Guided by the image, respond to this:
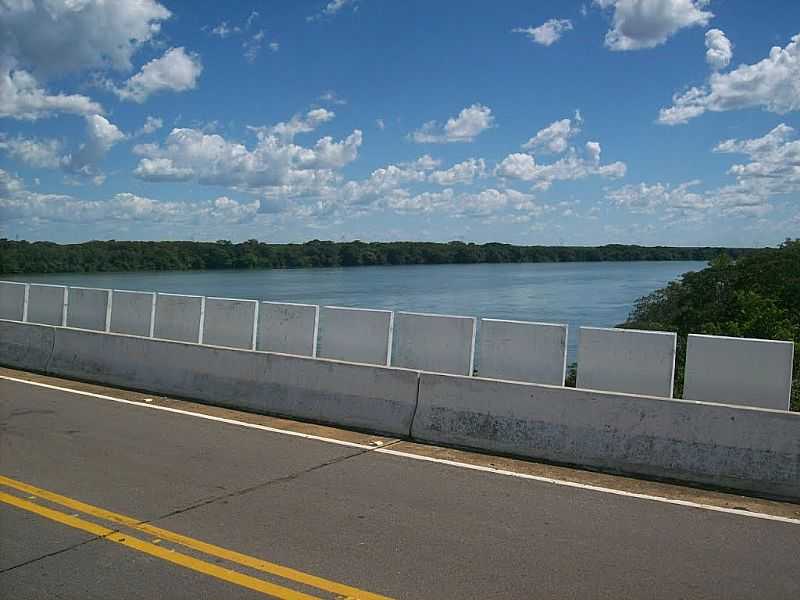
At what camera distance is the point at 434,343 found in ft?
33.9

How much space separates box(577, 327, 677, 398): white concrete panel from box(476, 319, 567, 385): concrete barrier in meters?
0.28

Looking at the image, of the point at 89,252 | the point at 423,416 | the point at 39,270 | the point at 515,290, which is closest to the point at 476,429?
the point at 423,416

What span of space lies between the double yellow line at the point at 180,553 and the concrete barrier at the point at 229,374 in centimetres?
409

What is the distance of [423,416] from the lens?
32.0 feet

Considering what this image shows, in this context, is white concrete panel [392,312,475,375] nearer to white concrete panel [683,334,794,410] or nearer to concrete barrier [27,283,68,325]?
white concrete panel [683,334,794,410]

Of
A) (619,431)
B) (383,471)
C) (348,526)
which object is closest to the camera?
(348,526)

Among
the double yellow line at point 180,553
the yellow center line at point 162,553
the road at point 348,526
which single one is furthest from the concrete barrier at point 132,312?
the yellow center line at point 162,553

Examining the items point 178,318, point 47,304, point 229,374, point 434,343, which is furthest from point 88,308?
point 434,343

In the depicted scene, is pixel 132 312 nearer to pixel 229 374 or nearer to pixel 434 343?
pixel 229 374

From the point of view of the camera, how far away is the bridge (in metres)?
5.49

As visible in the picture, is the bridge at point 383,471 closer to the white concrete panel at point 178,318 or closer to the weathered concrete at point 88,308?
the white concrete panel at point 178,318

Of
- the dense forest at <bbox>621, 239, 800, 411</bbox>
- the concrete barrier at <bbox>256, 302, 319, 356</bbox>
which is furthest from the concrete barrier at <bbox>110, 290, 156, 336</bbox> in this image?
the dense forest at <bbox>621, 239, 800, 411</bbox>

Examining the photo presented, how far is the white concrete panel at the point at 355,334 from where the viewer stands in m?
10.7

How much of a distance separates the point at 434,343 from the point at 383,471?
2.49m
